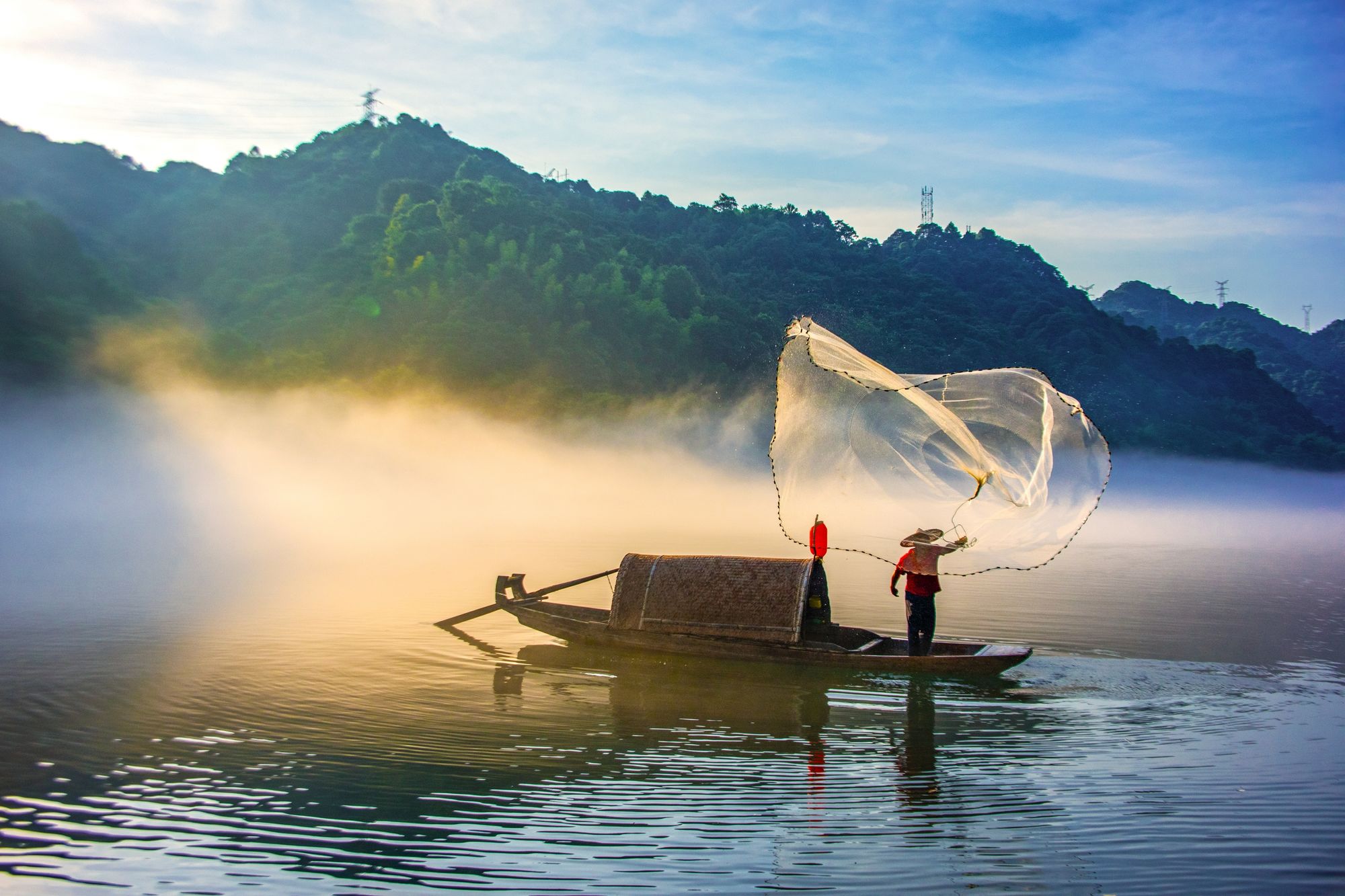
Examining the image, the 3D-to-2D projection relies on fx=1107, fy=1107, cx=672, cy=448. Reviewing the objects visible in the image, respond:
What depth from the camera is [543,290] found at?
83250mm

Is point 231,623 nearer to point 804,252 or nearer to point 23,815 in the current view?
point 23,815

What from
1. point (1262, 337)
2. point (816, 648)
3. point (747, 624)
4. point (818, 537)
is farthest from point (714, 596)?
point (1262, 337)

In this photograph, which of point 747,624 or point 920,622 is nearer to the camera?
point 920,622

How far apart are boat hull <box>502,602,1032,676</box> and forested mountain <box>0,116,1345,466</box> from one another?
50.5 m

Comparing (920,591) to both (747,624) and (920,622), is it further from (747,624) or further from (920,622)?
(747,624)

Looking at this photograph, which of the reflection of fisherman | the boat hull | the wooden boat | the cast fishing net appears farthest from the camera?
the wooden boat

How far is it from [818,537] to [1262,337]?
161 metres

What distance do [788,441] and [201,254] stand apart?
8898 cm

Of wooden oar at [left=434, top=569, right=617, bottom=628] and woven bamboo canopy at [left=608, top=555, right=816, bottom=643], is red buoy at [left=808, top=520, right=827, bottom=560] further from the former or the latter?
wooden oar at [left=434, top=569, right=617, bottom=628]

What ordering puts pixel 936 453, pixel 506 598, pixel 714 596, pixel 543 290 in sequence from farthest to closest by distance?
1. pixel 543 290
2. pixel 506 598
3. pixel 714 596
4. pixel 936 453

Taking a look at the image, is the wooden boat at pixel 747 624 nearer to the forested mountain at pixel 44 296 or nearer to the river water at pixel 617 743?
the river water at pixel 617 743

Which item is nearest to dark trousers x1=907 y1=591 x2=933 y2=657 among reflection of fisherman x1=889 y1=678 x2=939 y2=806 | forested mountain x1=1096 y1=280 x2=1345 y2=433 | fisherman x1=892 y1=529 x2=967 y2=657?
fisherman x1=892 y1=529 x2=967 y2=657

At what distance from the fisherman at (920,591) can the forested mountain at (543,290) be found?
177 feet

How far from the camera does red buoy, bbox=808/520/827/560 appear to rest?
46.3ft
